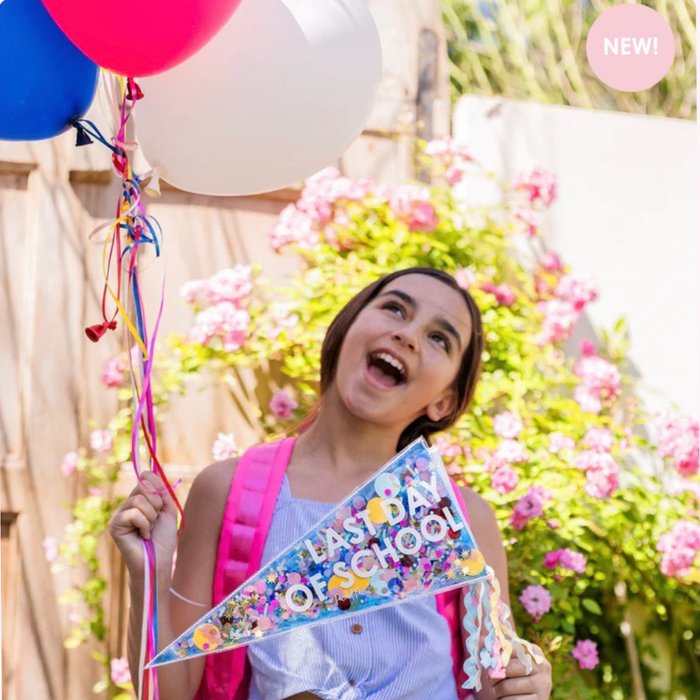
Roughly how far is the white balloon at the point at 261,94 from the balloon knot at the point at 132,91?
0.10 feet

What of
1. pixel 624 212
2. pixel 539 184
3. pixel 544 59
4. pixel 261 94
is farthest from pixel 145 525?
pixel 544 59

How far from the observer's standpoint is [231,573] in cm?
158

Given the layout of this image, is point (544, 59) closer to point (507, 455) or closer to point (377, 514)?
point (507, 455)

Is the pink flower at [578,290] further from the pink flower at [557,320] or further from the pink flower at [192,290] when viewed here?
the pink flower at [192,290]

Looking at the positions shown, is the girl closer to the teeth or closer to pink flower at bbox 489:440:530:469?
the teeth

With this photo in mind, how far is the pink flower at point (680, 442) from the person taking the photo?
8.85ft

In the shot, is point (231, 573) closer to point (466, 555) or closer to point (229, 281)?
point (466, 555)

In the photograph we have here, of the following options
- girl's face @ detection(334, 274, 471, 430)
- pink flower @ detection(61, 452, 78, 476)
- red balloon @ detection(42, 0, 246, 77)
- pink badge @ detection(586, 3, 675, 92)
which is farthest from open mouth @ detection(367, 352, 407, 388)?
pink badge @ detection(586, 3, 675, 92)

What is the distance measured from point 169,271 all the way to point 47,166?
0.41 meters

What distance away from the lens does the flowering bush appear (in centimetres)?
255

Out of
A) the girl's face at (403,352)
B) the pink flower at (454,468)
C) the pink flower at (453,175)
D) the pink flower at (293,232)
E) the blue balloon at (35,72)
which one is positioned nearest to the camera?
the blue balloon at (35,72)

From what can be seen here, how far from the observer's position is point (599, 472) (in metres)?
2.57

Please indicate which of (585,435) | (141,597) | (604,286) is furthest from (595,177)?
(141,597)

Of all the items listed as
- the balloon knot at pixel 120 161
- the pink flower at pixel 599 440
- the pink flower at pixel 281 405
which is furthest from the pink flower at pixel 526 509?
the balloon knot at pixel 120 161
